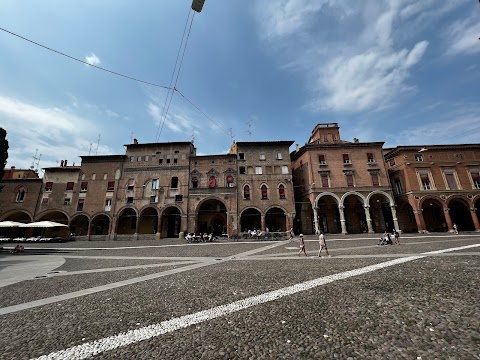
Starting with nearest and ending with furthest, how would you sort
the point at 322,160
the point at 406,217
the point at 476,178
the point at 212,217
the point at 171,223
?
the point at 476,178, the point at 322,160, the point at 406,217, the point at 212,217, the point at 171,223

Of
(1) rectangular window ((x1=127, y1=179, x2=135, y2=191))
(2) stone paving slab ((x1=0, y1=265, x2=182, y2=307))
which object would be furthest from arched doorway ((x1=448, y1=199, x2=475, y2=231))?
(1) rectangular window ((x1=127, y1=179, x2=135, y2=191))

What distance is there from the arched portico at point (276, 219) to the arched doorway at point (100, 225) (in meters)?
25.4

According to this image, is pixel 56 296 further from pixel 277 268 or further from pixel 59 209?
pixel 59 209

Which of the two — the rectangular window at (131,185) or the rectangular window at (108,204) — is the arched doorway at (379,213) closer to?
the rectangular window at (131,185)

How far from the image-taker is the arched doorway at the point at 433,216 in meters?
30.0

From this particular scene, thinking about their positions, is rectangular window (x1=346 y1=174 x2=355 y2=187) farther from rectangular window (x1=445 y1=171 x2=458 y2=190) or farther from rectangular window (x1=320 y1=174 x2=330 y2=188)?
rectangular window (x1=445 y1=171 x2=458 y2=190)

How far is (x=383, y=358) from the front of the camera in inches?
118

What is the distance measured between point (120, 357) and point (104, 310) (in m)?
2.51

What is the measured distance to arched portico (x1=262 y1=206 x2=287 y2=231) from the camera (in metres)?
32.3

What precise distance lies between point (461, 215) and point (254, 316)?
41.8 meters

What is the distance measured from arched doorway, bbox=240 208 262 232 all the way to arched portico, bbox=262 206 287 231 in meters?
1.43

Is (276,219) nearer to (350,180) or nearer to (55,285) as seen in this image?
(350,180)

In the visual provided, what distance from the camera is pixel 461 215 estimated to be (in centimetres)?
3109

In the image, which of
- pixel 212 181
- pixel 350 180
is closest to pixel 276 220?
pixel 212 181
